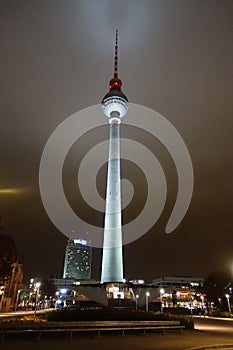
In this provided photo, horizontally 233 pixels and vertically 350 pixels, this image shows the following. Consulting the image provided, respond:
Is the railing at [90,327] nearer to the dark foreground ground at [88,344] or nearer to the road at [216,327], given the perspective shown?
the dark foreground ground at [88,344]

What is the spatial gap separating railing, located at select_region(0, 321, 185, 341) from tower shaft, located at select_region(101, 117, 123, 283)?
64.4 m

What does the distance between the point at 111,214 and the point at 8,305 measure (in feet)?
131

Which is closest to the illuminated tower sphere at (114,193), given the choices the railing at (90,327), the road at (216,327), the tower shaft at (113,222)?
the tower shaft at (113,222)

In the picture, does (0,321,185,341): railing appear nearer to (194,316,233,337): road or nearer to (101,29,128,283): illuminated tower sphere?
(194,316,233,337): road

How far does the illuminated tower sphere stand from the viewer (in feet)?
270

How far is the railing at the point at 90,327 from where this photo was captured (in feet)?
48.1

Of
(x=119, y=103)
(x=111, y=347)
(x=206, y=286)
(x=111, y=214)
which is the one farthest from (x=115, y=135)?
(x=111, y=347)

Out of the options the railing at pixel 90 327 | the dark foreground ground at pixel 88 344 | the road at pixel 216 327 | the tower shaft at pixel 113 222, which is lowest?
the dark foreground ground at pixel 88 344

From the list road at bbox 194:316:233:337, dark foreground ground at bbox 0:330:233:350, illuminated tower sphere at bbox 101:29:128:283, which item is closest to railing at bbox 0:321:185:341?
dark foreground ground at bbox 0:330:233:350

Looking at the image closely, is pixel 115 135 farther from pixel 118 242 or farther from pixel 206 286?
pixel 206 286

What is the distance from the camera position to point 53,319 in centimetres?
1864

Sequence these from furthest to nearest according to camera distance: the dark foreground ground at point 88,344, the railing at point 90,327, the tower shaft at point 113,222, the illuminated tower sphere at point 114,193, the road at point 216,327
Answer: the illuminated tower sphere at point 114,193 → the tower shaft at point 113,222 → the road at point 216,327 → the railing at point 90,327 → the dark foreground ground at point 88,344

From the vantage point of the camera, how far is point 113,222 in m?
88.1

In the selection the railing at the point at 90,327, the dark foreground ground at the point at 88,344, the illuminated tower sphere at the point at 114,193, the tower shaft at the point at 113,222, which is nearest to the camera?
the dark foreground ground at the point at 88,344
